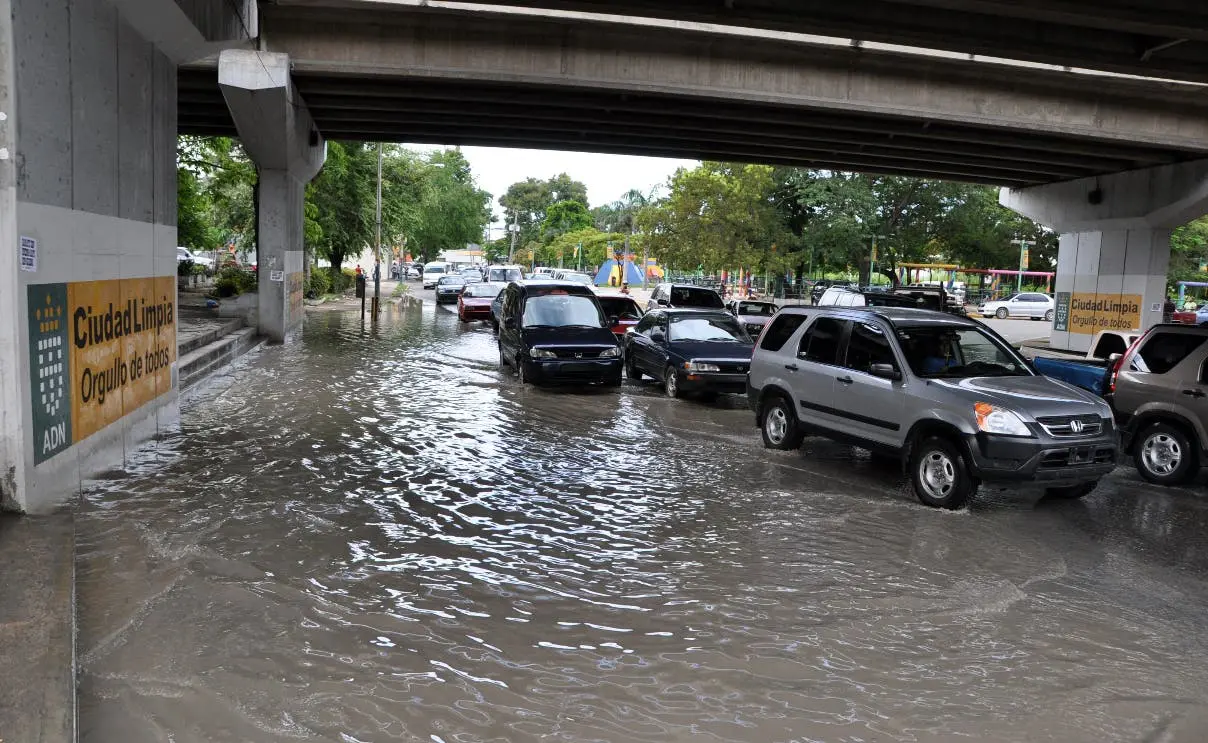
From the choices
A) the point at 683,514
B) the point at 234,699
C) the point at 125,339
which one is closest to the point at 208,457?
the point at 125,339

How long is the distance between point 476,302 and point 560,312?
1572 cm

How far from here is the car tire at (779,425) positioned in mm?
11031

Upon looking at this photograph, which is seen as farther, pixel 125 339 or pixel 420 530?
pixel 125 339

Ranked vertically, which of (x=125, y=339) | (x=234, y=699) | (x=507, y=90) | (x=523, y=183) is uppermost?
(x=523, y=183)

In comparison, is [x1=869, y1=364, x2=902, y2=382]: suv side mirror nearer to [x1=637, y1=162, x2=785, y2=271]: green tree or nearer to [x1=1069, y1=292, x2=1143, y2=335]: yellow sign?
[x1=1069, y1=292, x2=1143, y2=335]: yellow sign

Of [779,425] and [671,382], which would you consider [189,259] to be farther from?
[779,425]

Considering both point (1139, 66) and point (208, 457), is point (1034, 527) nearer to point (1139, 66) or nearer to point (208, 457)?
point (208, 457)

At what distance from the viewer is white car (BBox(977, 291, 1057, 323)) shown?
50344mm

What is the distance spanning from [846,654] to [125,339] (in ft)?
26.6

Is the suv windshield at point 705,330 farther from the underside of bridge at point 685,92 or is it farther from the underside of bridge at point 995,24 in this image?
the underside of bridge at point 685,92

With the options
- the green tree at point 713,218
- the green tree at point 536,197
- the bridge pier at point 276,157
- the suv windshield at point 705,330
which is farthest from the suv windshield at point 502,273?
the green tree at point 536,197

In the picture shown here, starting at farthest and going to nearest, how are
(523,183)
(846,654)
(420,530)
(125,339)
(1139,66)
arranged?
1. (523,183)
2. (1139,66)
3. (125,339)
4. (420,530)
5. (846,654)

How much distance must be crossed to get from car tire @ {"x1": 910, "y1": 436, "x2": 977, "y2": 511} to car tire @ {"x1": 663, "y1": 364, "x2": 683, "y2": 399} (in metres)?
6.81

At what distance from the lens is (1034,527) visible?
8.20 metres
